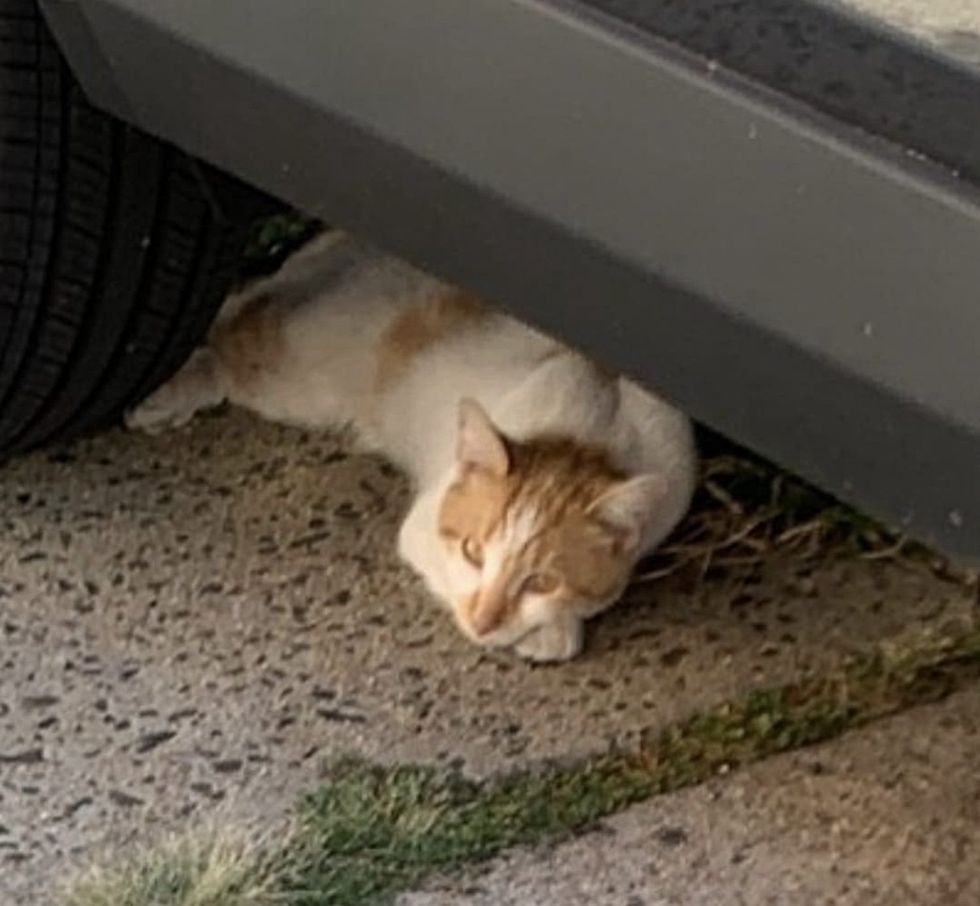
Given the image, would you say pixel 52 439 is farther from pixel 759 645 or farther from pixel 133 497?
pixel 759 645

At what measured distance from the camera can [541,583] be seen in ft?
8.35

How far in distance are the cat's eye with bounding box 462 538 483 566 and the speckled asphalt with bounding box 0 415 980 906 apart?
0.07 meters

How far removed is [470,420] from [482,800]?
43 cm

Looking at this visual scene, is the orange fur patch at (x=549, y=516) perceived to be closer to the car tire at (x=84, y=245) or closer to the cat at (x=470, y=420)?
the cat at (x=470, y=420)

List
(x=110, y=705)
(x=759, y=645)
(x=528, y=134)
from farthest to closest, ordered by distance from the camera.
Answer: (x=759, y=645) → (x=110, y=705) → (x=528, y=134)

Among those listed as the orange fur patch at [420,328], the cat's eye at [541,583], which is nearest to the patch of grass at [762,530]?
the cat's eye at [541,583]

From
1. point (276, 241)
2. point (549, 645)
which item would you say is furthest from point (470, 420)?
point (276, 241)

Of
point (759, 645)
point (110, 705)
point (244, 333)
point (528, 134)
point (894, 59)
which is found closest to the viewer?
point (894, 59)

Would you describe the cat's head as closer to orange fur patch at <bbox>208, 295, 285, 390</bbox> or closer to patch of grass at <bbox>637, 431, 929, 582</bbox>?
patch of grass at <bbox>637, 431, 929, 582</bbox>

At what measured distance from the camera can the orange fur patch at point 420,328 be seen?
8.91ft

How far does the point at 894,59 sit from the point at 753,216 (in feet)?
0.40

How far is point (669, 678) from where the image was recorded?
8.12 feet

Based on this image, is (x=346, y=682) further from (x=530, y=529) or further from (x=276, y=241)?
(x=276, y=241)

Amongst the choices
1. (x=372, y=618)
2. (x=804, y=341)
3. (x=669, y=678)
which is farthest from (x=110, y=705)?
(x=804, y=341)
